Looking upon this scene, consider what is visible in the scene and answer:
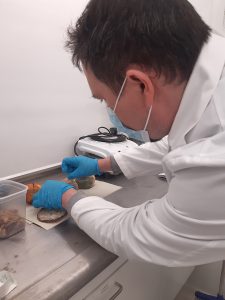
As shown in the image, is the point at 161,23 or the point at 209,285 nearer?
the point at 161,23

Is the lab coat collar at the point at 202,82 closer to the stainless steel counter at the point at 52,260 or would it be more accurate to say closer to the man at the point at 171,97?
the man at the point at 171,97

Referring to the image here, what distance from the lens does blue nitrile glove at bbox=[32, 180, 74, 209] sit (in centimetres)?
80

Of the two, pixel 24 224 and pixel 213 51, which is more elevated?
pixel 213 51

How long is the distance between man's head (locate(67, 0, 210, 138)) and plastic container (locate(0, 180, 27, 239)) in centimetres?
38

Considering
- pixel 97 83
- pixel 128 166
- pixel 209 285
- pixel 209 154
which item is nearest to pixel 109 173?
pixel 128 166

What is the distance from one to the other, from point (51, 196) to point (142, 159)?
370 mm

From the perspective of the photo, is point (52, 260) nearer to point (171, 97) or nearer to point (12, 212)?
point (12, 212)

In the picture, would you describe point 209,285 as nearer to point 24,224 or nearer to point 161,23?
point 24,224

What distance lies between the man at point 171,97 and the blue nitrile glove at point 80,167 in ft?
1.28

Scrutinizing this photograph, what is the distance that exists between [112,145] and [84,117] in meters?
0.22

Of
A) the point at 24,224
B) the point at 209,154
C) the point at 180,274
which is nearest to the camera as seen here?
the point at 209,154

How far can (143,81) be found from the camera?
57 centimetres

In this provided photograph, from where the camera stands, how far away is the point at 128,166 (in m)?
1.03

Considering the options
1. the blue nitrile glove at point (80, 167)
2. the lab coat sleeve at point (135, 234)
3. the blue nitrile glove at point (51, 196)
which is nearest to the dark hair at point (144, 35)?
the lab coat sleeve at point (135, 234)
